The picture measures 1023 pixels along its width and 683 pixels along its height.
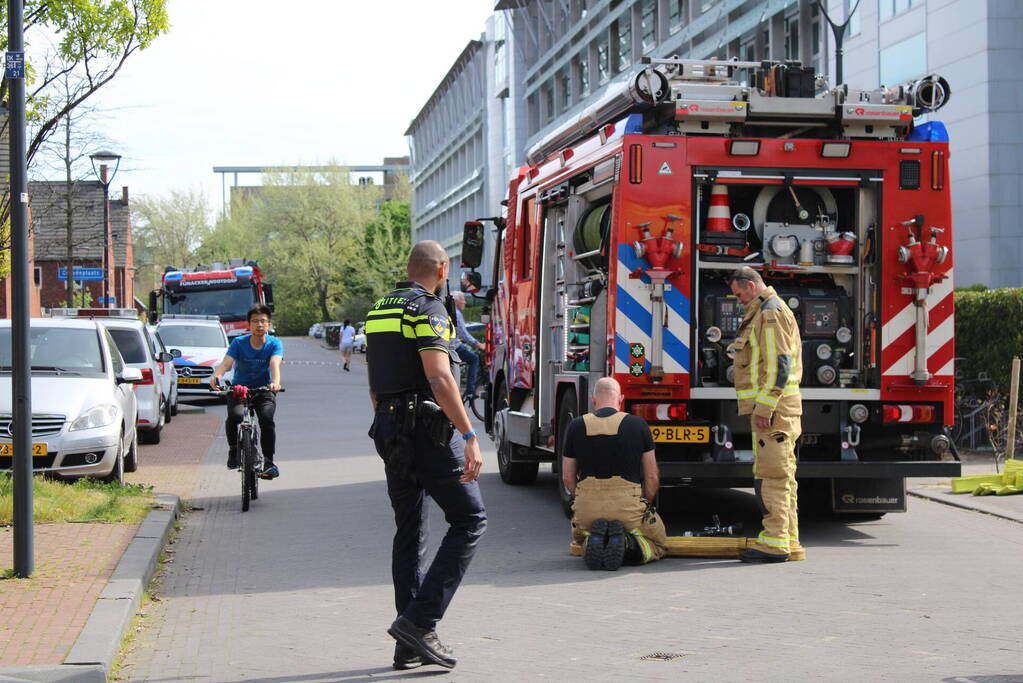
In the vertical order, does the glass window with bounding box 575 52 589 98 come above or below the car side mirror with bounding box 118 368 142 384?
above

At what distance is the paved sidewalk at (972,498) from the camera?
1080 cm

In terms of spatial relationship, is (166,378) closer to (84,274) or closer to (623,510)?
(84,274)

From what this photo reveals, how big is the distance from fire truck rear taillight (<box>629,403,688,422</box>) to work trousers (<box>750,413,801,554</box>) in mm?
715

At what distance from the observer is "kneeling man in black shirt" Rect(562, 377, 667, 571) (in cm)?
851

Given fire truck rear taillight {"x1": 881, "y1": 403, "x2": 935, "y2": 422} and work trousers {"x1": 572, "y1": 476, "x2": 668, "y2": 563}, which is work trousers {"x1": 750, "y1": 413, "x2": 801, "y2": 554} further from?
fire truck rear taillight {"x1": 881, "y1": 403, "x2": 935, "y2": 422}

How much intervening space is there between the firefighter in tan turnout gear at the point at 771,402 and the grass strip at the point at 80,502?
181 inches

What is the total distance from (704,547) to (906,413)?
1876mm

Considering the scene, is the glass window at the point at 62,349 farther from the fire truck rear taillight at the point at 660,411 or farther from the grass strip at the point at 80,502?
the fire truck rear taillight at the point at 660,411

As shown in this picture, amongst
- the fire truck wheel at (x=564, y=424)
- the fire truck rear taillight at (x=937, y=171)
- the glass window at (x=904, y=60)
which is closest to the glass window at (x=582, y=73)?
the glass window at (x=904, y=60)

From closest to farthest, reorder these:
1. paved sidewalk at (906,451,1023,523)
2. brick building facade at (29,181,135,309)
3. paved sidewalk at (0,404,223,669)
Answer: paved sidewalk at (0,404,223,669) < paved sidewalk at (906,451,1023,523) < brick building facade at (29,181,135,309)

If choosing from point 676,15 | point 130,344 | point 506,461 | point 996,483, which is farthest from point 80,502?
point 676,15

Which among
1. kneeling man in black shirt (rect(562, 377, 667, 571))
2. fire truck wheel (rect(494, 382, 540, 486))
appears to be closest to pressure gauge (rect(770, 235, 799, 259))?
kneeling man in black shirt (rect(562, 377, 667, 571))

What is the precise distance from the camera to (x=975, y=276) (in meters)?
29.6

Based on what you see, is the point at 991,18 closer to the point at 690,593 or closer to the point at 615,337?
the point at 615,337
